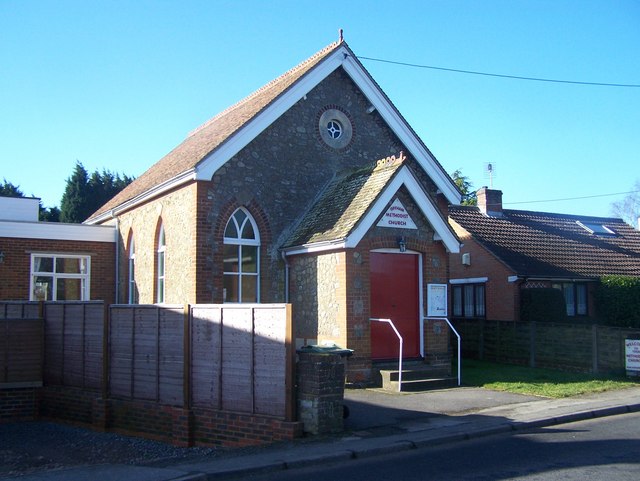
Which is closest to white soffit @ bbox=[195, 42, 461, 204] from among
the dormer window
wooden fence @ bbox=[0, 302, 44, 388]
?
wooden fence @ bbox=[0, 302, 44, 388]

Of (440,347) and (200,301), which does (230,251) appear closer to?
(200,301)

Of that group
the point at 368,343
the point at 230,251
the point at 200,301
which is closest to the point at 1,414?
the point at 200,301

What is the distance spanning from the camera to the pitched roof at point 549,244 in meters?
23.9

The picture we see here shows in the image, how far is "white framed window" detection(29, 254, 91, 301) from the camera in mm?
20156

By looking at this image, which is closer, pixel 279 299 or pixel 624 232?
pixel 279 299

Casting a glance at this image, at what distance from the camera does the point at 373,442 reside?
988 cm

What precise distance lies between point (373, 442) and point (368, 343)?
16.5 ft

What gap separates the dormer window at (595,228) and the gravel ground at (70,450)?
74.9ft

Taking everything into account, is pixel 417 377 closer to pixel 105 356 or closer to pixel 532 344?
pixel 532 344

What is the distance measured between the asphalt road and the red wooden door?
5375 mm

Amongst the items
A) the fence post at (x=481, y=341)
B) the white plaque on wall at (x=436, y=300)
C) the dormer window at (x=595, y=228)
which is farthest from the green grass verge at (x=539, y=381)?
the dormer window at (x=595, y=228)

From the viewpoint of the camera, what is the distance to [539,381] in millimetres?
15898

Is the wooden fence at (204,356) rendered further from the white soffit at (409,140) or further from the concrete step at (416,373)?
the white soffit at (409,140)

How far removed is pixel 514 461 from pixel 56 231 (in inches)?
633
